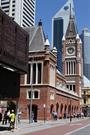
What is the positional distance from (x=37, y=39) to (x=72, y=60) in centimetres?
6256

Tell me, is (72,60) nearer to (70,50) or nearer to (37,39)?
(70,50)

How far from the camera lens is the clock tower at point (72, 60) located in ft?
437

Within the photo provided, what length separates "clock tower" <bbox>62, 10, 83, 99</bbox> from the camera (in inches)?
5246

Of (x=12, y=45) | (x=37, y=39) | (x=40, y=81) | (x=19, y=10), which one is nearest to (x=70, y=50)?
(x=19, y=10)

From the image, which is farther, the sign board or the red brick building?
the red brick building

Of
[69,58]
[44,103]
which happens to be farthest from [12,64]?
[69,58]

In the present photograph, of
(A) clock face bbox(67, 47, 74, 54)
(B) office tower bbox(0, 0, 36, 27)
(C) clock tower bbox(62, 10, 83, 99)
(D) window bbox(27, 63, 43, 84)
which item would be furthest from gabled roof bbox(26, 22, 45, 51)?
(A) clock face bbox(67, 47, 74, 54)

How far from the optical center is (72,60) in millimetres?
137250

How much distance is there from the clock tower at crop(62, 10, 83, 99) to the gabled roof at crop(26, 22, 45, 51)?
56279 millimetres

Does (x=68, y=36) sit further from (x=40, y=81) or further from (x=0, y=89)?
(x=0, y=89)

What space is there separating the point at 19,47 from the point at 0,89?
5030 mm

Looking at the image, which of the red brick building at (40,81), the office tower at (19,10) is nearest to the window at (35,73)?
the red brick building at (40,81)

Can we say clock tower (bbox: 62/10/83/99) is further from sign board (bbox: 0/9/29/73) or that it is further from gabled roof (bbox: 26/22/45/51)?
sign board (bbox: 0/9/29/73)

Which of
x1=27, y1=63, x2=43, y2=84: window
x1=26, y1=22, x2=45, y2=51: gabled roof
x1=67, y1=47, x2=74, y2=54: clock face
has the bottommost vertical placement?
x1=27, y1=63, x2=43, y2=84: window
